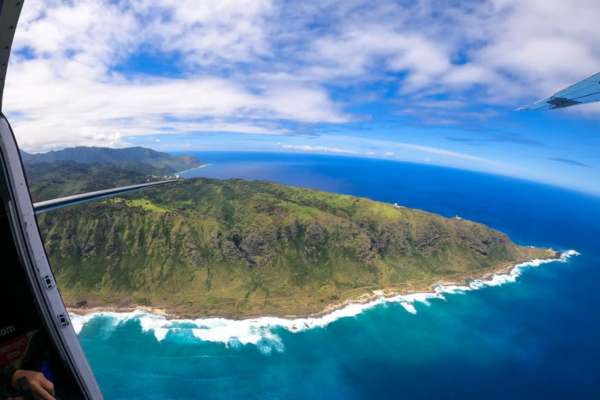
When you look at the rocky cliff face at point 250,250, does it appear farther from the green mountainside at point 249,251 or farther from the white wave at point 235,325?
the white wave at point 235,325

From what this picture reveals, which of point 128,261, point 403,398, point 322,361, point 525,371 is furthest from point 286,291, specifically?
point 525,371

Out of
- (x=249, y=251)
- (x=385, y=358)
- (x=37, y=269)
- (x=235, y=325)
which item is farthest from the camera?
(x=249, y=251)

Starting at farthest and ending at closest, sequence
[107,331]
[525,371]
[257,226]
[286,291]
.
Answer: [257,226] → [286,291] → [107,331] → [525,371]

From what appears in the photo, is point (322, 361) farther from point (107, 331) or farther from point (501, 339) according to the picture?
point (107, 331)

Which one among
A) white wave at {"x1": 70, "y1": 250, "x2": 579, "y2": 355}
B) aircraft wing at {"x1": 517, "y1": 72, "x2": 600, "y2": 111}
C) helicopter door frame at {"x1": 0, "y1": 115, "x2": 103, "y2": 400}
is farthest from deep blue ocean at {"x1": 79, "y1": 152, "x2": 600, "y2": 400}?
aircraft wing at {"x1": 517, "y1": 72, "x2": 600, "y2": 111}

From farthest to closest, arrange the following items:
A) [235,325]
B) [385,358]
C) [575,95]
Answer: [235,325]
[385,358]
[575,95]

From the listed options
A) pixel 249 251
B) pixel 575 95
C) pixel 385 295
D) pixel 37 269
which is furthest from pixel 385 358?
pixel 37 269

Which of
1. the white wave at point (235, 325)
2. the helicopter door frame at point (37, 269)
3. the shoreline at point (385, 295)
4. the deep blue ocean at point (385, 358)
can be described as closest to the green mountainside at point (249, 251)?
the shoreline at point (385, 295)

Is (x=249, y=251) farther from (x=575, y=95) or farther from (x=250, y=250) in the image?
(x=575, y=95)
